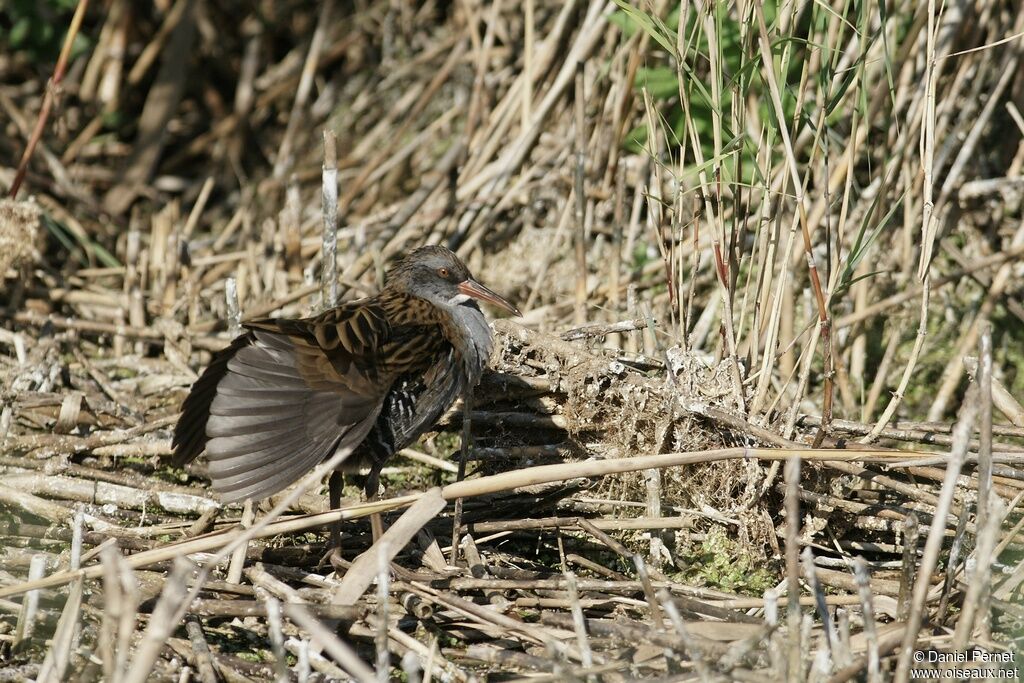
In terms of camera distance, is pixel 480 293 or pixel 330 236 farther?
pixel 330 236

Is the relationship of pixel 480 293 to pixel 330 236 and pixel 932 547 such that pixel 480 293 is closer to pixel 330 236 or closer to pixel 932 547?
pixel 330 236

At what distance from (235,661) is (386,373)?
0.95 m

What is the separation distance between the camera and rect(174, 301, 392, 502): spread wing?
11.0 ft

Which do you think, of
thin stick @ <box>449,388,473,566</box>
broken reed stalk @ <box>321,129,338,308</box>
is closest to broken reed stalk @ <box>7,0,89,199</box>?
broken reed stalk @ <box>321,129,338,308</box>

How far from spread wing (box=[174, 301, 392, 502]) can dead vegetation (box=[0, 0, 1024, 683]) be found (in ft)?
0.65

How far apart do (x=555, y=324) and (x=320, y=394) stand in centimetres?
187

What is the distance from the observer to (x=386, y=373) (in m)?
3.60

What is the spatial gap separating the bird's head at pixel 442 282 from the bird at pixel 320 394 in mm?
314

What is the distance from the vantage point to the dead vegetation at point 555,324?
308 cm

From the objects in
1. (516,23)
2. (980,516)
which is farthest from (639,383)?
(516,23)

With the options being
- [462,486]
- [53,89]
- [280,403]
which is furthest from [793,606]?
[53,89]

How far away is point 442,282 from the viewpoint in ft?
14.2

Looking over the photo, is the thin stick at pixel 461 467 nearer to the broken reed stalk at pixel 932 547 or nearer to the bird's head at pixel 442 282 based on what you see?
the bird's head at pixel 442 282

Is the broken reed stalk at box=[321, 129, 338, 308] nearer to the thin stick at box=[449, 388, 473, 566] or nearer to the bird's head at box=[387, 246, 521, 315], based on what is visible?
the bird's head at box=[387, 246, 521, 315]
